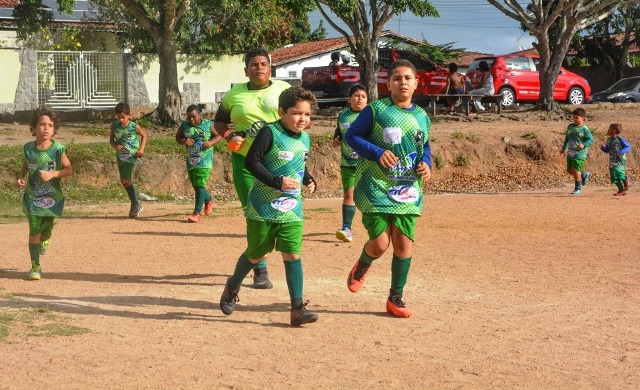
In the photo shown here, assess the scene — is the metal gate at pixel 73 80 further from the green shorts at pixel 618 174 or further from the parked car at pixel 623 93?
the parked car at pixel 623 93

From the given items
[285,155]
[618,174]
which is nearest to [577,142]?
[618,174]

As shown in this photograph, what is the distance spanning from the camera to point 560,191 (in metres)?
19.7

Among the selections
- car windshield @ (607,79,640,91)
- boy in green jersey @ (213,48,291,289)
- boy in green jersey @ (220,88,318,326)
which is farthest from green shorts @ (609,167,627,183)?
car windshield @ (607,79,640,91)

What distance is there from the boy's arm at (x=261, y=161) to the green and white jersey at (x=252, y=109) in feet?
4.51

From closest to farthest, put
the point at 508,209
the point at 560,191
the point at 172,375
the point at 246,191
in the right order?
1. the point at 172,375
2. the point at 246,191
3. the point at 508,209
4. the point at 560,191

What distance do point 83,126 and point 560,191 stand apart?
10635 millimetres

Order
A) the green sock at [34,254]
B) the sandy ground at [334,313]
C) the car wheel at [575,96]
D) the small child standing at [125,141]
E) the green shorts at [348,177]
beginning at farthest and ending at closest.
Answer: the car wheel at [575,96] → the small child standing at [125,141] → the green shorts at [348,177] → the green sock at [34,254] → the sandy ground at [334,313]

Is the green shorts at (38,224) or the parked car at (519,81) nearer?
the green shorts at (38,224)

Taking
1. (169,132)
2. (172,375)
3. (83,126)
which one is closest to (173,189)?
(169,132)

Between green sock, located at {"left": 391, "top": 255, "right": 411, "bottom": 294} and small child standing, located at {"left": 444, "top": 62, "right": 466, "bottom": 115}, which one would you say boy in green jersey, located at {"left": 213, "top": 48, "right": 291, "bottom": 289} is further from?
small child standing, located at {"left": 444, "top": 62, "right": 466, "bottom": 115}

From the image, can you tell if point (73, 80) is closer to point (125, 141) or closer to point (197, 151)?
point (125, 141)

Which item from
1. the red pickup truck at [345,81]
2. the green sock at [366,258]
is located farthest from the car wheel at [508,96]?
the green sock at [366,258]

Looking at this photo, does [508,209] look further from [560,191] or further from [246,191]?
[246,191]

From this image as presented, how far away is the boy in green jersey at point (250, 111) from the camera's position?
8.41 meters
